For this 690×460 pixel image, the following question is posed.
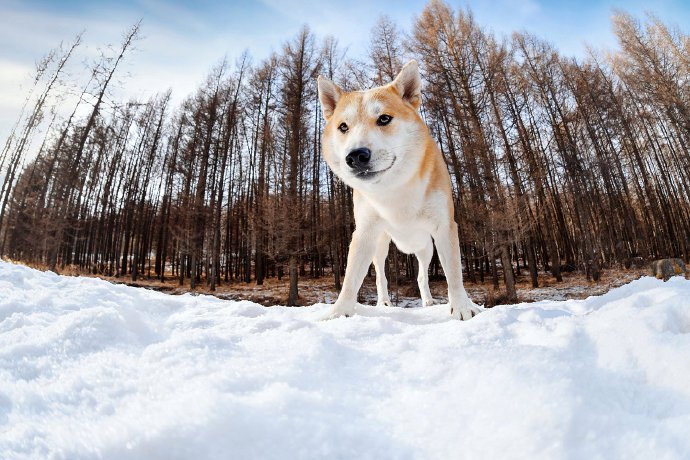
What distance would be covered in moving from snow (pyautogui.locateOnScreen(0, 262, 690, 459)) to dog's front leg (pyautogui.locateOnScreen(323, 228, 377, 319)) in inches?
33.6

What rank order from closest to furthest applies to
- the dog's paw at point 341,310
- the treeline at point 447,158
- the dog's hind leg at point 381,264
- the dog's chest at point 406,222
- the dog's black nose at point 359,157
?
the dog's black nose at point 359,157 < the dog's paw at point 341,310 < the dog's chest at point 406,222 < the dog's hind leg at point 381,264 < the treeline at point 447,158

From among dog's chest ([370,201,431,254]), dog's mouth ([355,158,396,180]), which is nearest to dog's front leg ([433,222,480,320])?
dog's chest ([370,201,431,254])

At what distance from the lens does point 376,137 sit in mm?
2410

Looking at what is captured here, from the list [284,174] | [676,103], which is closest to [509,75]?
[676,103]

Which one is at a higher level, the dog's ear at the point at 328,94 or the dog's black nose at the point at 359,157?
the dog's ear at the point at 328,94

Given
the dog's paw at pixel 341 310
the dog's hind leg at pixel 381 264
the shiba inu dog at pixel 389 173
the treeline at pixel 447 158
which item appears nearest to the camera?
the shiba inu dog at pixel 389 173

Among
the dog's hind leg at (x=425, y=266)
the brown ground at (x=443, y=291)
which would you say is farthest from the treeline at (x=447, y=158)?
the dog's hind leg at (x=425, y=266)

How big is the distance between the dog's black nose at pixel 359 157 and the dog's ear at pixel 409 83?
1041 mm

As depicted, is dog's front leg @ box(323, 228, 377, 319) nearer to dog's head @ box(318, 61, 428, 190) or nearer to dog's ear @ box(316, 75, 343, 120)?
dog's head @ box(318, 61, 428, 190)

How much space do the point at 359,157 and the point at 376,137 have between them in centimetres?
25

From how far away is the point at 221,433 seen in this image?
2.78ft

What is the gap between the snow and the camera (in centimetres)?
80

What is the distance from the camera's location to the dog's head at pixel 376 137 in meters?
2.34

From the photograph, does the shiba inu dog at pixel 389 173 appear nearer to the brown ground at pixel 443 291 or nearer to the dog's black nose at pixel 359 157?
the dog's black nose at pixel 359 157
